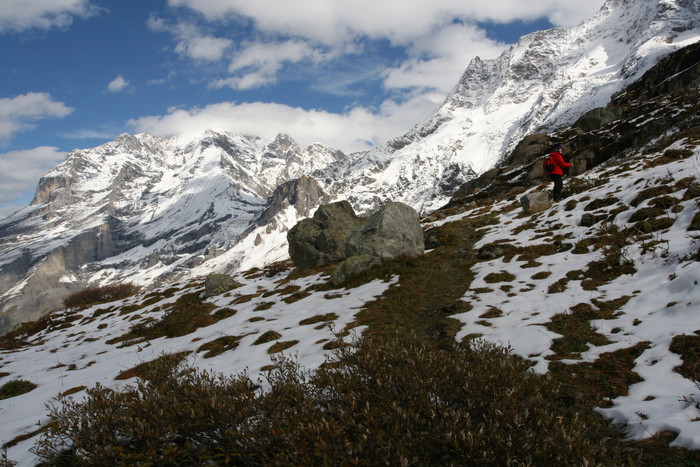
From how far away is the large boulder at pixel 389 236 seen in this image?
16.2 metres

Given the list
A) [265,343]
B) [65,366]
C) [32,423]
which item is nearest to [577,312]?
[265,343]

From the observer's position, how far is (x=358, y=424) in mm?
3350

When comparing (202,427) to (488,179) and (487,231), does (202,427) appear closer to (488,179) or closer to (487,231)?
(487,231)

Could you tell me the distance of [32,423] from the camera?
5.83 metres

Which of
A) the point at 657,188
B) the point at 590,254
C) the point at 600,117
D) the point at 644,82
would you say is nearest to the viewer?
the point at 590,254

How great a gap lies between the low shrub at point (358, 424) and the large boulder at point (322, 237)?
53.1 feet

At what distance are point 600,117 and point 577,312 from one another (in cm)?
6358

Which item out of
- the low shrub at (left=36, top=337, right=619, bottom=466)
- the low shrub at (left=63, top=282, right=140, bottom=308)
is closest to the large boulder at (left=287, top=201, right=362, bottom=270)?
the low shrub at (left=63, top=282, right=140, bottom=308)

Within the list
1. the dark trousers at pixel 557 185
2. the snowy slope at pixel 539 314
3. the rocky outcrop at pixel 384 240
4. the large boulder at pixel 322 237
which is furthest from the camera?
the large boulder at pixel 322 237

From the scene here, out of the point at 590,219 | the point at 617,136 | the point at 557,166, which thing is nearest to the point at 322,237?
the point at 590,219

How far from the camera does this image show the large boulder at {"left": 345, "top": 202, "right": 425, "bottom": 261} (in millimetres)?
16188

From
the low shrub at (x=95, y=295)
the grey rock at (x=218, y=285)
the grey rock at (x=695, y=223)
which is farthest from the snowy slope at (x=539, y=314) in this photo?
the low shrub at (x=95, y=295)

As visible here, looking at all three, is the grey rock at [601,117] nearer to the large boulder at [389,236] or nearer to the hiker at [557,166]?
the hiker at [557,166]

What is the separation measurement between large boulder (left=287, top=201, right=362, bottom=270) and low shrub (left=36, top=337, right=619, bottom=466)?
1619 cm
